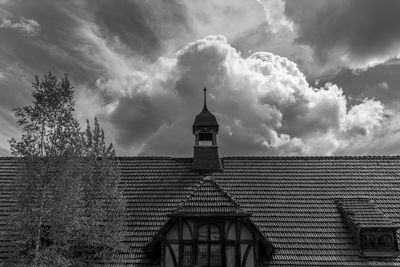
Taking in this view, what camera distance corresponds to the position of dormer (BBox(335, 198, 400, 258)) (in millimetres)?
13891

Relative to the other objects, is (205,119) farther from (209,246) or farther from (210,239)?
(209,246)

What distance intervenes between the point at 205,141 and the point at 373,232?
9.24m

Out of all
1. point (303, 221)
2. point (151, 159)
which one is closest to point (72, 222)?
point (151, 159)

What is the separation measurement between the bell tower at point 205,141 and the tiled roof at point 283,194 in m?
0.50

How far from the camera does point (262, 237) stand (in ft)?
43.2

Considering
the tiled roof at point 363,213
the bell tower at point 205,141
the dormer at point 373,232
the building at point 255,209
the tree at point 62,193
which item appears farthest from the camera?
the bell tower at point 205,141

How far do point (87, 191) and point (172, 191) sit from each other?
462cm

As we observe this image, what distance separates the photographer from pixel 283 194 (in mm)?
16672

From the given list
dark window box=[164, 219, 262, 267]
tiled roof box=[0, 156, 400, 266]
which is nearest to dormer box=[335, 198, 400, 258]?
tiled roof box=[0, 156, 400, 266]

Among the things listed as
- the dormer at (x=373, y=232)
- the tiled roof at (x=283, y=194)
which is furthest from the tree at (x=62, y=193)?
the dormer at (x=373, y=232)

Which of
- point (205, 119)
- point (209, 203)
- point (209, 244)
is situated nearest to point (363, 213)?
point (209, 203)

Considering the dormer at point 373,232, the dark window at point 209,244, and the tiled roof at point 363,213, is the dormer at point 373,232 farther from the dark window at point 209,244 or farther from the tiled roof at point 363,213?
the dark window at point 209,244

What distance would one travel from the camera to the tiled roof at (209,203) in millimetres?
13398

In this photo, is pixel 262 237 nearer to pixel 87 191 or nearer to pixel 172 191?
pixel 172 191
